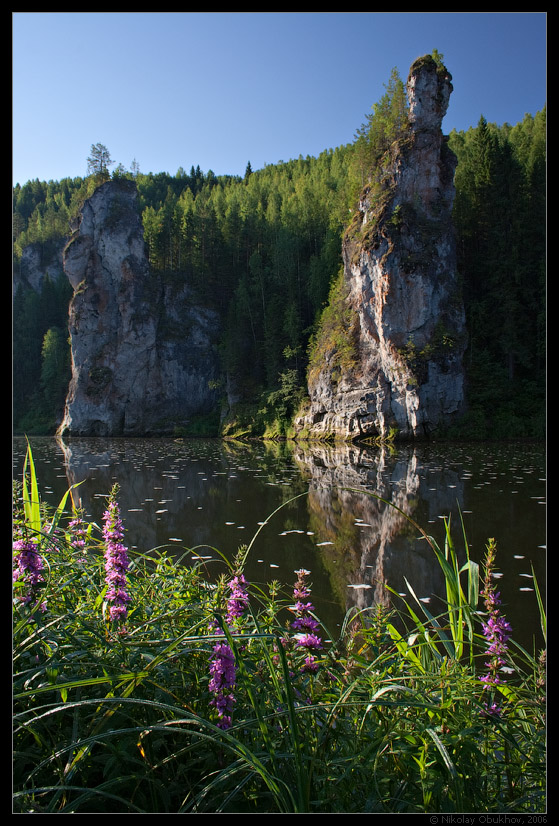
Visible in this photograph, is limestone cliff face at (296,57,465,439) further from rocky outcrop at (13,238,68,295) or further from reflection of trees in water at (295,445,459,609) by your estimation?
rocky outcrop at (13,238,68,295)

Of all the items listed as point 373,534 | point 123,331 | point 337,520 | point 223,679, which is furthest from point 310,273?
point 223,679

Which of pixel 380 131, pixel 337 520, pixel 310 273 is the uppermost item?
pixel 380 131

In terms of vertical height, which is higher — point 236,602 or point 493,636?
point 236,602

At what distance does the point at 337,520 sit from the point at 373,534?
3.70ft

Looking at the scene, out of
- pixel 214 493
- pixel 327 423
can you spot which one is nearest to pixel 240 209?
pixel 327 423

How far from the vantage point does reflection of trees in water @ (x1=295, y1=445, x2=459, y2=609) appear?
5.09 meters

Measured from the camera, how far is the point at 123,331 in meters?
43.2

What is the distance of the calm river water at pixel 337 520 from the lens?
5.11 metres

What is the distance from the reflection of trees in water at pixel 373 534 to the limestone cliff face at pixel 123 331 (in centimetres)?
3178

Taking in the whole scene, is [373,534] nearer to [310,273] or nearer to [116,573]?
[116,573]

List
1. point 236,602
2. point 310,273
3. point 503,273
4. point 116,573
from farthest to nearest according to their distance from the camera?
point 310,273 < point 503,273 < point 116,573 < point 236,602

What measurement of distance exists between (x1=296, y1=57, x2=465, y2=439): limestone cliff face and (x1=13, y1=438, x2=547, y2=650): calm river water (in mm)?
12485

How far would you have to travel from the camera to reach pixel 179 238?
46875 mm

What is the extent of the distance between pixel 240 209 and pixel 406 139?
78.8ft
